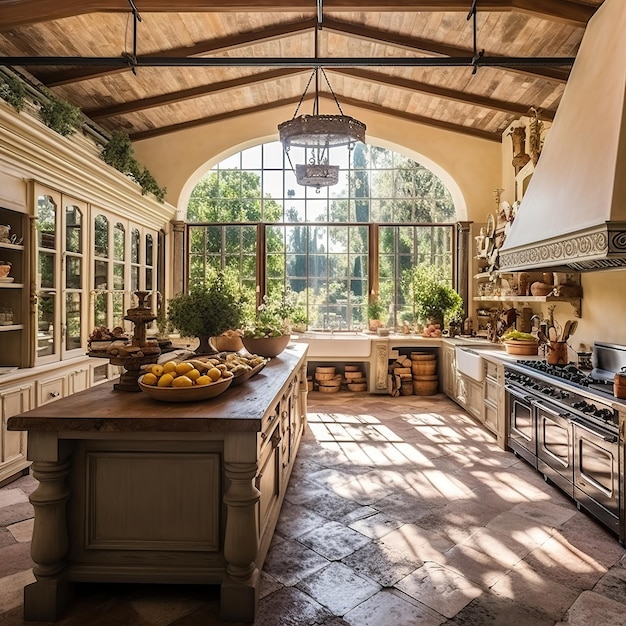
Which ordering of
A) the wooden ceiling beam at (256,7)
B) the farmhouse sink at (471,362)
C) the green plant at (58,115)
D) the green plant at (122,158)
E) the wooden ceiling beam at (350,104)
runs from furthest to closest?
the wooden ceiling beam at (350,104), the green plant at (122,158), the farmhouse sink at (471,362), the green plant at (58,115), the wooden ceiling beam at (256,7)

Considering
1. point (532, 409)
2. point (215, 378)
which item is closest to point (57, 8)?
point (215, 378)

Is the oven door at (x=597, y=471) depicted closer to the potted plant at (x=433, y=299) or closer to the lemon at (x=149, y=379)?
the lemon at (x=149, y=379)

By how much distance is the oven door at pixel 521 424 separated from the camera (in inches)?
160

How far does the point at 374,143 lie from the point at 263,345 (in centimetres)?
480

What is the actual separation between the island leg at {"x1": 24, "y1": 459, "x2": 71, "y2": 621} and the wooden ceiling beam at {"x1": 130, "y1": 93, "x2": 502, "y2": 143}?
6.28m

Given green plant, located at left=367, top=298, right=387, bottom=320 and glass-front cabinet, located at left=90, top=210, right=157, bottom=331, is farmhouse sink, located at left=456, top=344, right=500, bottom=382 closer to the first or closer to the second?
green plant, located at left=367, top=298, right=387, bottom=320

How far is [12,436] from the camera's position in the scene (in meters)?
3.76

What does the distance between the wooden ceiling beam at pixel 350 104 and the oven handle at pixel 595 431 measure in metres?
5.24

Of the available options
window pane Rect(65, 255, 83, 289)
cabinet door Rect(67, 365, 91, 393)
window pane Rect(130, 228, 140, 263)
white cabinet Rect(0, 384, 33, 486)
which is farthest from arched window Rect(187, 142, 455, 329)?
white cabinet Rect(0, 384, 33, 486)

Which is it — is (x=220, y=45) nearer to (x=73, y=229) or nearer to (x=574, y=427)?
(x=73, y=229)

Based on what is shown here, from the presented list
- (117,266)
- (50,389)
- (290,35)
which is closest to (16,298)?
(50,389)

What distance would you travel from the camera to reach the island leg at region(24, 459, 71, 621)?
7.01ft

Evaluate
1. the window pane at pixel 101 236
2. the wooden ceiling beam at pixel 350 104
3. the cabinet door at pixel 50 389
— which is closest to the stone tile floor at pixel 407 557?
the cabinet door at pixel 50 389

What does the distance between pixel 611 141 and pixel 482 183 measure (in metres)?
4.48
